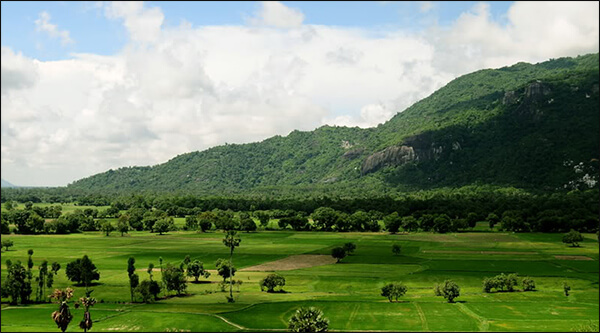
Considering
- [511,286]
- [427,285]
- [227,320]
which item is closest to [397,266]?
[427,285]

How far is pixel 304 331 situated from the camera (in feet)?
250

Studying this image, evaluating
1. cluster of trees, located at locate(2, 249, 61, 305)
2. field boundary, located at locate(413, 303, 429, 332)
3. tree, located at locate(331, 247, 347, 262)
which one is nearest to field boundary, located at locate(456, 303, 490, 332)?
field boundary, located at locate(413, 303, 429, 332)

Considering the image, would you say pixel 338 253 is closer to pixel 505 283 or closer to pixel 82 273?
pixel 505 283

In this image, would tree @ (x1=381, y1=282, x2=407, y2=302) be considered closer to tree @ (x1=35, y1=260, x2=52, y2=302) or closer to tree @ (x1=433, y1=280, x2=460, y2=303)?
tree @ (x1=433, y1=280, x2=460, y2=303)

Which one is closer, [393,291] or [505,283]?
[393,291]

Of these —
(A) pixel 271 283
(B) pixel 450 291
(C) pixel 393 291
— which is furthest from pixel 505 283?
(A) pixel 271 283

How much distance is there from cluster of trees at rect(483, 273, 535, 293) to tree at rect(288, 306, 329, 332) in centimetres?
4760

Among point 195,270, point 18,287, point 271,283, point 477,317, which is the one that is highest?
point 18,287

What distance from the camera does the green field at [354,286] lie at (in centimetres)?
8294

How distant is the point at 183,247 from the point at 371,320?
95838 millimetres

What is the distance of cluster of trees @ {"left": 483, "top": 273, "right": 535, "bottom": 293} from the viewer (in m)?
110

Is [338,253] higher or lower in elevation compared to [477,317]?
higher

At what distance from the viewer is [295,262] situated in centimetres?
14275

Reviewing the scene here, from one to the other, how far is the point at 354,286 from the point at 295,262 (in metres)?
32.0
